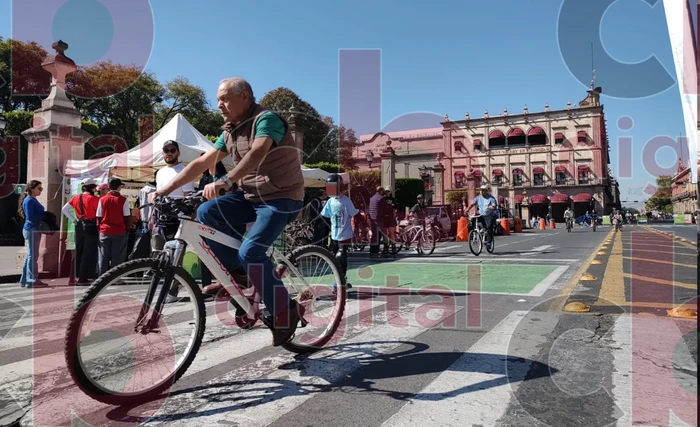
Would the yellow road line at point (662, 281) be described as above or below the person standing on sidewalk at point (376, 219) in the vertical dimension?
below

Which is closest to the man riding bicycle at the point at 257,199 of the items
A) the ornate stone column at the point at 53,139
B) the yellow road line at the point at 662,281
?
the yellow road line at the point at 662,281

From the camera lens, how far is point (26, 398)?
99.5 inches

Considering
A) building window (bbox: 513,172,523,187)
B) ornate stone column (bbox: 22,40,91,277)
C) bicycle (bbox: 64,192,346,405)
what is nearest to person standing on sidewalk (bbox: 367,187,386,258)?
ornate stone column (bbox: 22,40,91,277)

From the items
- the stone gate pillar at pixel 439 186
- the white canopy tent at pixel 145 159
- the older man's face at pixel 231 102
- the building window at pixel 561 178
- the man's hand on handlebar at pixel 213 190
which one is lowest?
the man's hand on handlebar at pixel 213 190

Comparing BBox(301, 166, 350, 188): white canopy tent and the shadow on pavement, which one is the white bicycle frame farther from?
BBox(301, 166, 350, 188): white canopy tent

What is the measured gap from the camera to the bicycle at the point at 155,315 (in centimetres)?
238

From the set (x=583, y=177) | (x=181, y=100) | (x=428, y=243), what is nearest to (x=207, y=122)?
(x=181, y=100)

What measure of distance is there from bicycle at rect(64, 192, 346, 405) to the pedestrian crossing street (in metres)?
0.14

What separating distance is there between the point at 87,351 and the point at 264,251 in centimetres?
108

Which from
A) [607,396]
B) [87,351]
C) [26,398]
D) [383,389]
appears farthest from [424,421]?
[26,398]

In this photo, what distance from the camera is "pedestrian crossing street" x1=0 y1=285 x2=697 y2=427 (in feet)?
7.38

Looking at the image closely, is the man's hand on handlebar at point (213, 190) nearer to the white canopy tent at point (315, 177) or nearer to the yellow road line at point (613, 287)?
the yellow road line at point (613, 287)

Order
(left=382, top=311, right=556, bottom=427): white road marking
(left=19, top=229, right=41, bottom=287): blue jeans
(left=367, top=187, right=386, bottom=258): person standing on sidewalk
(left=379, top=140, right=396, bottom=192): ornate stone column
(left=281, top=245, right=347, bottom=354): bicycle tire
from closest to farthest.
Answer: (left=382, top=311, right=556, bottom=427): white road marking → (left=281, top=245, right=347, bottom=354): bicycle tire → (left=19, top=229, right=41, bottom=287): blue jeans → (left=367, top=187, right=386, bottom=258): person standing on sidewalk → (left=379, top=140, right=396, bottom=192): ornate stone column

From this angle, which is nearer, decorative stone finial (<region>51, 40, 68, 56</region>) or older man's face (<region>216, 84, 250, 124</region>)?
older man's face (<region>216, 84, 250, 124</region>)
